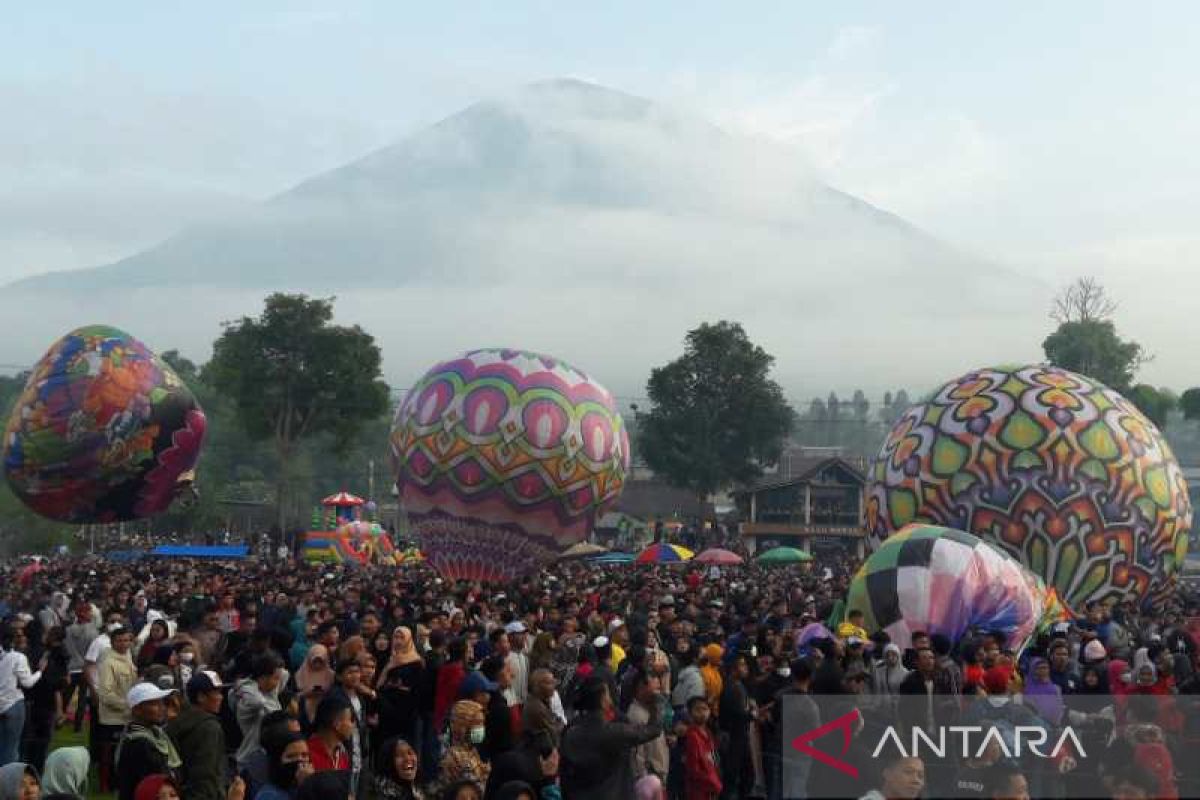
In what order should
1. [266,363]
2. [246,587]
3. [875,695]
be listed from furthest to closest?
[266,363], [246,587], [875,695]

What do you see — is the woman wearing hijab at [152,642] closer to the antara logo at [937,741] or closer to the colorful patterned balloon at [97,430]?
the antara logo at [937,741]

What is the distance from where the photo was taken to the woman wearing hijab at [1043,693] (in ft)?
41.1

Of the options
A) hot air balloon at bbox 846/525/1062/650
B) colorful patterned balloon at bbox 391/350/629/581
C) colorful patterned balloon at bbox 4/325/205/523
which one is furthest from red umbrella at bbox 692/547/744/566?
hot air balloon at bbox 846/525/1062/650

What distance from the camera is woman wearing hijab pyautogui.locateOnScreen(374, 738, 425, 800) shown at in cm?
875

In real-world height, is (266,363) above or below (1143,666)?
above

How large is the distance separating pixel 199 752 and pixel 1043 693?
707 centimetres

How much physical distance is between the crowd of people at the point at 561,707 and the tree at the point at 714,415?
53256mm

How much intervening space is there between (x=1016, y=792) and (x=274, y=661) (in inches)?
228

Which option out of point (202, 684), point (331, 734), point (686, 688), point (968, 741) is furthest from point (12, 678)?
point (968, 741)

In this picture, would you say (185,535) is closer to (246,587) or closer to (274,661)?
(246,587)

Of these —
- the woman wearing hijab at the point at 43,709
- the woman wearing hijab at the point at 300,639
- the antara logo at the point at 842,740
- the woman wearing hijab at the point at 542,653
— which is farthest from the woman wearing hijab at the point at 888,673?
the woman wearing hijab at the point at 43,709

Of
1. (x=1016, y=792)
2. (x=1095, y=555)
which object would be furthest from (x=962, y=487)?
(x=1016, y=792)

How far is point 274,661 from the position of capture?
1119 cm

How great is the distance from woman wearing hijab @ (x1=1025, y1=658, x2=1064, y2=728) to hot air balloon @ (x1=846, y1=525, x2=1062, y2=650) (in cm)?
358
